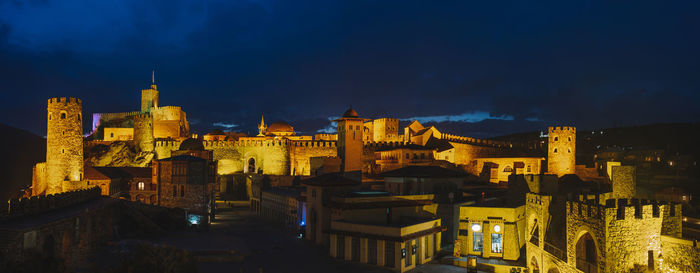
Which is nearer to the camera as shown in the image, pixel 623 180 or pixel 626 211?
pixel 626 211

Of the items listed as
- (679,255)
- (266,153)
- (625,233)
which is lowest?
(679,255)

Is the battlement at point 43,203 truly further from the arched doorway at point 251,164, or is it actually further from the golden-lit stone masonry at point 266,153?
the arched doorway at point 251,164

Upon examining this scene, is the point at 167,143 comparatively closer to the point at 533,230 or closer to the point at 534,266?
the point at 533,230

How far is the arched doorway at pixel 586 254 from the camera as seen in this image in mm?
16575

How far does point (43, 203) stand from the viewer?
1634cm

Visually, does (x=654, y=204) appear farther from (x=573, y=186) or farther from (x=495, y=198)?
(x=573, y=186)

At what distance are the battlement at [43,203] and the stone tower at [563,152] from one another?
115 feet

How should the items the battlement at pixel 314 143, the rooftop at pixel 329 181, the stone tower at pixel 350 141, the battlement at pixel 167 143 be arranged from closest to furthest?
the rooftop at pixel 329 181, the stone tower at pixel 350 141, the battlement at pixel 314 143, the battlement at pixel 167 143

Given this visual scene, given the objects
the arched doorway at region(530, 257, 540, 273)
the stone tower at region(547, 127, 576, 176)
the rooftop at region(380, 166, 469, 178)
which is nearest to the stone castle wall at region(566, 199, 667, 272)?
the arched doorway at region(530, 257, 540, 273)

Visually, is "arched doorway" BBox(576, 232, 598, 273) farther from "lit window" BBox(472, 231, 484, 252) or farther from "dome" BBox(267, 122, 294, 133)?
"dome" BBox(267, 122, 294, 133)

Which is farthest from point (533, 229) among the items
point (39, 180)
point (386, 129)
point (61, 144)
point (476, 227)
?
point (386, 129)

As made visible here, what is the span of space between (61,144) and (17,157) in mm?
33508

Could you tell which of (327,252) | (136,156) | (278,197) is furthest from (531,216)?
(136,156)

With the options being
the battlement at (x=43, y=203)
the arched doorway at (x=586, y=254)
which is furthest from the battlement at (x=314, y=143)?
the arched doorway at (x=586, y=254)
